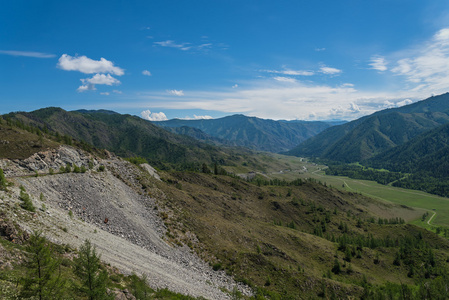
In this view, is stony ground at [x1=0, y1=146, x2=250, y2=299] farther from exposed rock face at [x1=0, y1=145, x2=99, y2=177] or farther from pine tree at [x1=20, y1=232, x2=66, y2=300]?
pine tree at [x1=20, y1=232, x2=66, y2=300]

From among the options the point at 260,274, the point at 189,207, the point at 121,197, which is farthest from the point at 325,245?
the point at 121,197

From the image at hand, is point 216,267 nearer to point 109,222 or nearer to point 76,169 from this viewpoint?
point 109,222

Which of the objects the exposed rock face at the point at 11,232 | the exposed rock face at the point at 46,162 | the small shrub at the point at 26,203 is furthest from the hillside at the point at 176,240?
the exposed rock face at the point at 11,232

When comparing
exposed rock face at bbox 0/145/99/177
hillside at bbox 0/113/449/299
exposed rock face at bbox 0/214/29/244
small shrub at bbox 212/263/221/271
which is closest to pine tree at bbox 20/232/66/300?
hillside at bbox 0/113/449/299

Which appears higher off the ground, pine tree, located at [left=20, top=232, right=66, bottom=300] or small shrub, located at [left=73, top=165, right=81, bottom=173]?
small shrub, located at [left=73, top=165, right=81, bottom=173]

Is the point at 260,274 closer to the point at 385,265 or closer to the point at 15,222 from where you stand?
the point at 15,222

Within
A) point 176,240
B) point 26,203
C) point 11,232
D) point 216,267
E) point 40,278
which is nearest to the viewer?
point 40,278

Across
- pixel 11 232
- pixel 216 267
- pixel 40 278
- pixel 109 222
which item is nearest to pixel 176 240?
pixel 216 267
